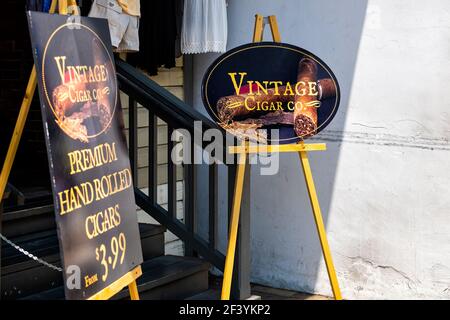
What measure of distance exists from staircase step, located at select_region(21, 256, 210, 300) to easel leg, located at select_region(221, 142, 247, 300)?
1.43 ft

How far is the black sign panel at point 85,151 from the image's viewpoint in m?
3.07

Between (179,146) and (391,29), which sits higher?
(391,29)

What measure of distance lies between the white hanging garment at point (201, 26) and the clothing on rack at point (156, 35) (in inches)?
3.6

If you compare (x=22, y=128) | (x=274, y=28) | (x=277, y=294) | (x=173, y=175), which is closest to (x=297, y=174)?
(x=277, y=294)

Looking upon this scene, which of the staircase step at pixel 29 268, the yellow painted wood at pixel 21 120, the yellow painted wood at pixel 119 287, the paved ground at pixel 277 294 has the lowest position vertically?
the paved ground at pixel 277 294

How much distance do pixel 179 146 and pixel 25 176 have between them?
3.84 ft

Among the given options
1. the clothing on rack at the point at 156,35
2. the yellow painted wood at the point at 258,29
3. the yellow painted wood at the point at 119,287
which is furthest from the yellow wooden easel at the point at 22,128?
the clothing on rack at the point at 156,35

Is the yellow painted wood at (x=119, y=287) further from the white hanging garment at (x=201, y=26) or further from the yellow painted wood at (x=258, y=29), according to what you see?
the white hanging garment at (x=201, y=26)

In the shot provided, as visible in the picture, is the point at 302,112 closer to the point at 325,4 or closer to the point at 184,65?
the point at 325,4

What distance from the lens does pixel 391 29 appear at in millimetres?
5055

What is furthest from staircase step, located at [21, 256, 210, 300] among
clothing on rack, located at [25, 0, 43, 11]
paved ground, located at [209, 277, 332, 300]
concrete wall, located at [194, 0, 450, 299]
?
clothing on rack, located at [25, 0, 43, 11]

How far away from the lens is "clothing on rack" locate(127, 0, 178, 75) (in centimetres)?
533
